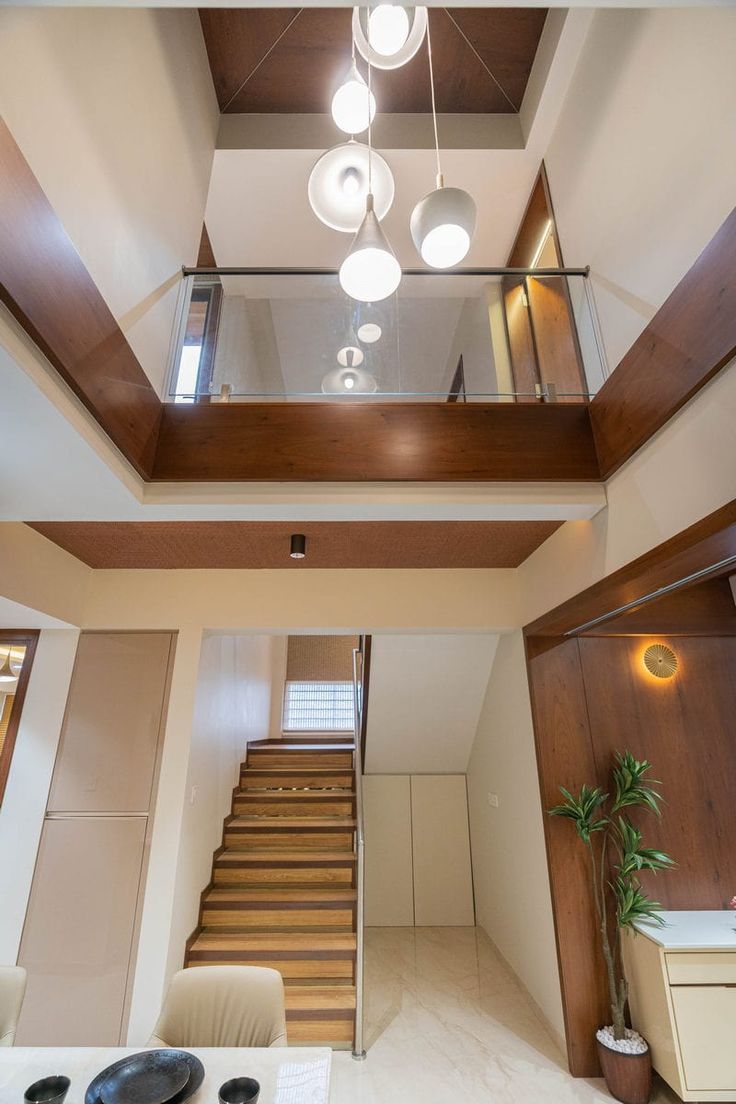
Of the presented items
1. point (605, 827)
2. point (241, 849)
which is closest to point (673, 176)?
point (605, 827)

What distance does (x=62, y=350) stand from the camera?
1.58m

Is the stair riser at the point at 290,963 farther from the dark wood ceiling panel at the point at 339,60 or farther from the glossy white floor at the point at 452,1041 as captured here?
the dark wood ceiling panel at the point at 339,60

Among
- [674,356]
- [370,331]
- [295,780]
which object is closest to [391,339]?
[370,331]

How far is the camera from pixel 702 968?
2.63 metres

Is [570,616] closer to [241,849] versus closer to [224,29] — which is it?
[241,849]

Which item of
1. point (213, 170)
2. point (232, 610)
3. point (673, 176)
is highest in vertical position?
point (213, 170)

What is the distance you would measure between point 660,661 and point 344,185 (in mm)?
3409

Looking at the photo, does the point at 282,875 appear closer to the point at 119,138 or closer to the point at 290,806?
the point at 290,806

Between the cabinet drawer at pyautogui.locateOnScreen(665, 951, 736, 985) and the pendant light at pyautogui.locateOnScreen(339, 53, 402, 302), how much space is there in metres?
3.48

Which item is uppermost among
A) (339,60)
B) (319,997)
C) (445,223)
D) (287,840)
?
(339,60)

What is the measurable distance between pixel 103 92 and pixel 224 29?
240cm

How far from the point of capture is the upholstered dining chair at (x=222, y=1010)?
2008 millimetres

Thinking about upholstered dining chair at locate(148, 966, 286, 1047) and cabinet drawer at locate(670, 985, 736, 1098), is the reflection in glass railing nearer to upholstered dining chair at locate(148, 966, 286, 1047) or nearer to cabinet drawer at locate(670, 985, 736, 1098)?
upholstered dining chair at locate(148, 966, 286, 1047)

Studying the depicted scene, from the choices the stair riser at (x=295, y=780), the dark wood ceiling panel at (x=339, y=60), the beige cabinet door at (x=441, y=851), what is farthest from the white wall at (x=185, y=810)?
the dark wood ceiling panel at (x=339, y=60)
